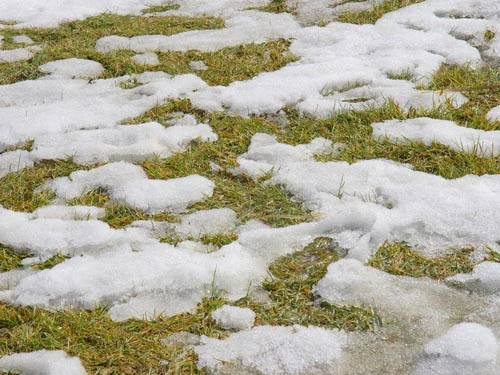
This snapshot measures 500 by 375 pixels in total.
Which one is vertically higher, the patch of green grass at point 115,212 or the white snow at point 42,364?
the patch of green grass at point 115,212

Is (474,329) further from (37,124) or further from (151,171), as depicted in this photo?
(37,124)

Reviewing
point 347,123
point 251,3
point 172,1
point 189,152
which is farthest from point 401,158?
point 172,1

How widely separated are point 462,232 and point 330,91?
1.81 meters

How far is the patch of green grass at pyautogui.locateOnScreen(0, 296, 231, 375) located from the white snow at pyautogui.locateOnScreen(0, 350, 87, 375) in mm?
33

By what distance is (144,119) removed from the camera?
153 inches

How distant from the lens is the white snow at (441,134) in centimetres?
319

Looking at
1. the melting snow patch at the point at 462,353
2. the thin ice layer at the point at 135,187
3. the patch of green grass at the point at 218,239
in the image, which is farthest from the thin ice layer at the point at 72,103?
the melting snow patch at the point at 462,353

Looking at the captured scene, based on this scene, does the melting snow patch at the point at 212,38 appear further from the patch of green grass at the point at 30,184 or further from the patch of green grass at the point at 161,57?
the patch of green grass at the point at 30,184

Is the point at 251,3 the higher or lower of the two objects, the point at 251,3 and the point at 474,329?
the higher

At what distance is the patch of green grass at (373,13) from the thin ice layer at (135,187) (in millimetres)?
2961

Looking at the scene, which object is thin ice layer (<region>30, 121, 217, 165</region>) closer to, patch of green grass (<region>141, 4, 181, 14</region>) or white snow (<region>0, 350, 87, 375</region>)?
white snow (<region>0, 350, 87, 375</region>)

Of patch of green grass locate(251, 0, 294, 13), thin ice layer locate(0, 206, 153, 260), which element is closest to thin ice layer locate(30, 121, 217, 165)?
thin ice layer locate(0, 206, 153, 260)

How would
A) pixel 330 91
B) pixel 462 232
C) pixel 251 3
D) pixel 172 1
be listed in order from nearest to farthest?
pixel 462 232
pixel 330 91
pixel 251 3
pixel 172 1

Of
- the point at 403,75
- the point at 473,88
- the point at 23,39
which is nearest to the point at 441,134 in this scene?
A: the point at 473,88
